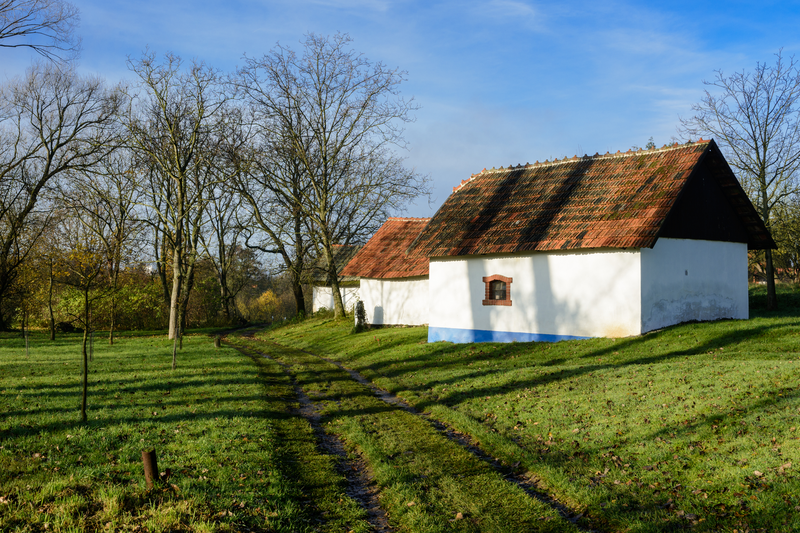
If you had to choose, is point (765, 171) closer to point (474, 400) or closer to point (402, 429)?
point (474, 400)

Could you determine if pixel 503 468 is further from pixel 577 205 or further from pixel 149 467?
pixel 577 205

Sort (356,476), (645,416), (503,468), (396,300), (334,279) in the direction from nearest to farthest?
1. (356,476)
2. (503,468)
3. (645,416)
4. (396,300)
5. (334,279)

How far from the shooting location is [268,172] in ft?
109

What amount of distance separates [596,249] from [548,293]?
232 cm

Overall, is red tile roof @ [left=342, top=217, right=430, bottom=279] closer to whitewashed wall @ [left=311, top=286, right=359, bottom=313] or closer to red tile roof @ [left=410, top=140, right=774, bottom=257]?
red tile roof @ [left=410, top=140, right=774, bottom=257]

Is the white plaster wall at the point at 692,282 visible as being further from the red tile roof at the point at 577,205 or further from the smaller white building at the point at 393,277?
the smaller white building at the point at 393,277

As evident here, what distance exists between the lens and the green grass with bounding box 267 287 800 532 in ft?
19.0

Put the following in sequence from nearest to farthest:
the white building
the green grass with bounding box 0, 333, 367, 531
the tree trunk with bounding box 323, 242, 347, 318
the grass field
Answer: the green grass with bounding box 0, 333, 367, 531
the grass field
the white building
the tree trunk with bounding box 323, 242, 347, 318

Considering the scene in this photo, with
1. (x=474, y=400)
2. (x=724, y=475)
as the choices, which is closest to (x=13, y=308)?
(x=474, y=400)

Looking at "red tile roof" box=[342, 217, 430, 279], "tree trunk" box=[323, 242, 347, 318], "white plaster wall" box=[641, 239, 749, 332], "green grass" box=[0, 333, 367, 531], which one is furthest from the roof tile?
"green grass" box=[0, 333, 367, 531]

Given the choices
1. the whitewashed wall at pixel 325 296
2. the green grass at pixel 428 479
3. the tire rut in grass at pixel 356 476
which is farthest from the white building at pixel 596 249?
the whitewashed wall at pixel 325 296

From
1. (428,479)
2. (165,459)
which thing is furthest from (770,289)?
(165,459)

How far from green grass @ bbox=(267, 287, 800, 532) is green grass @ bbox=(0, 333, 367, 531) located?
251 cm

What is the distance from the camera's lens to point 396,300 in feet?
96.4
